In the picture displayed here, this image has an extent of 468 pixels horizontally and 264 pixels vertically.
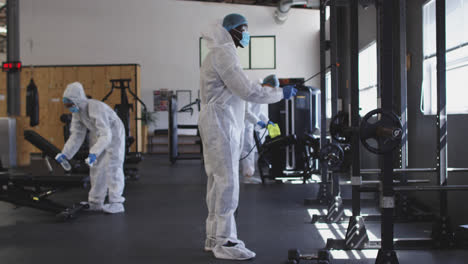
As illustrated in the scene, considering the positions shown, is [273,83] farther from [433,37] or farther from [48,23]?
[48,23]

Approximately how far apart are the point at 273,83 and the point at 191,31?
988cm

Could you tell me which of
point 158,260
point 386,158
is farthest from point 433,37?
point 158,260

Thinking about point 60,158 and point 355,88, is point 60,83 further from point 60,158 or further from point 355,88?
point 355,88

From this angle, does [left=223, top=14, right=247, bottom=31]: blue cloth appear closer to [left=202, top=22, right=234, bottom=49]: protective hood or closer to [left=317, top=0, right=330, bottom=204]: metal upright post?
[left=202, top=22, right=234, bottom=49]: protective hood

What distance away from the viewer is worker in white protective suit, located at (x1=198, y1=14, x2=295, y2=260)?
2541 mm

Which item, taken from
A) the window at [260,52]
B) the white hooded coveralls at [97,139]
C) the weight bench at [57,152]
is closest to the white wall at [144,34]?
the window at [260,52]

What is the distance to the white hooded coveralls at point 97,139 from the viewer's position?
3.97 m

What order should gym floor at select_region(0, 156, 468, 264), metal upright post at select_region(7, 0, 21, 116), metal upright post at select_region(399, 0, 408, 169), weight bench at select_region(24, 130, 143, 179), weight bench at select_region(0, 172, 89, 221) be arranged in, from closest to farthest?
gym floor at select_region(0, 156, 468, 264)
metal upright post at select_region(399, 0, 408, 169)
weight bench at select_region(0, 172, 89, 221)
weight bench at select_region(24, 130, 143, 179)
metal upright post at select_region(7, 0, 21, 116)

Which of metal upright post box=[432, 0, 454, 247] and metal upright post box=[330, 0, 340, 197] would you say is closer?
metal upright post box=[432, 0, 454, 247]

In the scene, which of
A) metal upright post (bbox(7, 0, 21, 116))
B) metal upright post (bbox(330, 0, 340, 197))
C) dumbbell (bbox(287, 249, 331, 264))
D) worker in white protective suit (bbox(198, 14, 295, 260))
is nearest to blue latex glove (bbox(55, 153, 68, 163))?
worker in white protective suit (bbox(198, 14, 295, 260))

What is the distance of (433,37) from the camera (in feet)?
13.2

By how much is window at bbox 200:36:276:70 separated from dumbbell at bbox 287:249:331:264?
997cm

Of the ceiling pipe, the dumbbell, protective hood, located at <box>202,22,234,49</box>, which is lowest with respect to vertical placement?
the dumbbell

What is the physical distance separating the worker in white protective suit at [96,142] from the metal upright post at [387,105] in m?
2.79
